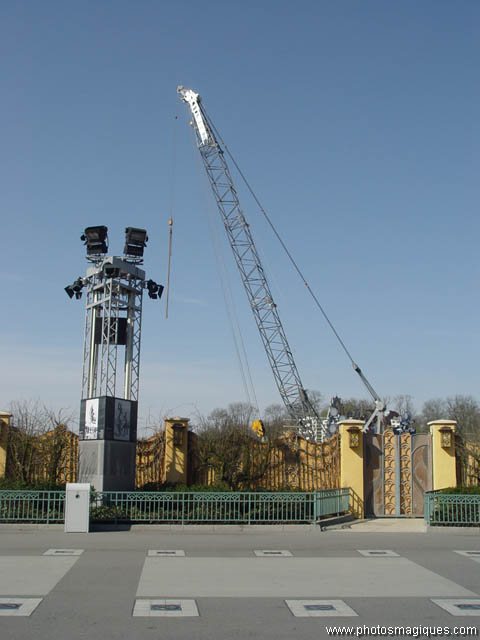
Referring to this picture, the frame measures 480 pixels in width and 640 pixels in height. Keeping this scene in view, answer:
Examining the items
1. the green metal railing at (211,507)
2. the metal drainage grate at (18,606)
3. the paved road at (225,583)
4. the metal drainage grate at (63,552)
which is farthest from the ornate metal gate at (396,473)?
the metal drainage grate at (18,606)

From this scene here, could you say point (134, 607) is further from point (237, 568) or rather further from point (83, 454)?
point (83, 454)

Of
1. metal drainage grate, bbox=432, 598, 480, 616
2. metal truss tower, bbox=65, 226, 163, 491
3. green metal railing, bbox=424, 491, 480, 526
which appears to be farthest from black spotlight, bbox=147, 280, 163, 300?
metal drainage grate, bbox=432, 598, 480, 616

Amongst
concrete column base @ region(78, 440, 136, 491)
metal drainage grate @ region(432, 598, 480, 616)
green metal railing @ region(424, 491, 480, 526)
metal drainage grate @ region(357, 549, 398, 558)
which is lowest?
metal drainage grate @ region(357, 549, 398, 558)

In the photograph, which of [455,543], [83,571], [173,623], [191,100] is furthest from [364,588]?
[191,100]

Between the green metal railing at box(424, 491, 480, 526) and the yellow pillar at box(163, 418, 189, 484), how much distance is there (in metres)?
8.65

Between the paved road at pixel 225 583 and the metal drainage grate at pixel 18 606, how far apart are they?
7cm

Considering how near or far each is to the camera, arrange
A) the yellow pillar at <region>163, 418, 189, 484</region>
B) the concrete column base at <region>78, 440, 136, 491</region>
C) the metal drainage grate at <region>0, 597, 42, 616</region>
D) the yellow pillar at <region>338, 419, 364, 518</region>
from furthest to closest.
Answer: the yellow pillar at <region>163, 418, 189, 484</region> → the yellow pillar at <region>338, 419, 364, 518</region> → the concrete column base at <region>78, 440, 136, 491</region> → the metal drainage grate at <region>0, 597, 42, 616</region>

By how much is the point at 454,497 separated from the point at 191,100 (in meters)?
45.7

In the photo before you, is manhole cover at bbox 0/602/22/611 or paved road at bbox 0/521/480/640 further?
manhole cover at bbox 0/602/22/611

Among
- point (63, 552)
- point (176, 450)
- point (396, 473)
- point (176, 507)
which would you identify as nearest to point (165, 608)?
point (63, 552)

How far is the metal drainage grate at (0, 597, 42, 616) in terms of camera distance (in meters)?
10.1

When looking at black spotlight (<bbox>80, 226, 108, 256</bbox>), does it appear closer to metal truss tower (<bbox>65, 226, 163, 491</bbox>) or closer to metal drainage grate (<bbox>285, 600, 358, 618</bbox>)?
metal truss tower (<bbox>65, 226, 163, 491</bbox>)

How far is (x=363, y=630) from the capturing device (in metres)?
9.30

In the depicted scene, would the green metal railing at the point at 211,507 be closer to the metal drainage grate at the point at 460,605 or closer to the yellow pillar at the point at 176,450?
the yellow pillar at the point at 176,450
